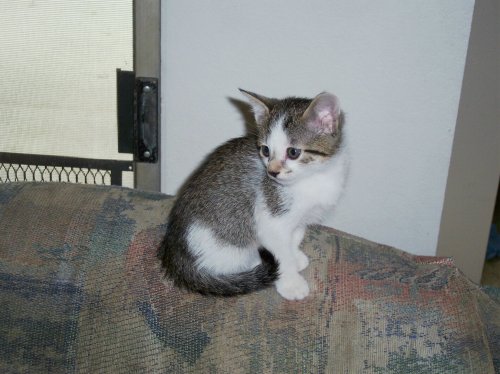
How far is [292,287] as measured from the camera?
1.28 meters

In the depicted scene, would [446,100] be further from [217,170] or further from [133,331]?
[133,331]

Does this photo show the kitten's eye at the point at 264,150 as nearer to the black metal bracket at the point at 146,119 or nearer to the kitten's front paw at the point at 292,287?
the kitten's front paw at the point at 292,287

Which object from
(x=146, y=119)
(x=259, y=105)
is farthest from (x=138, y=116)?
(x=259, y=105)

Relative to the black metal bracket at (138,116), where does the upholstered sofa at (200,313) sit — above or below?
below

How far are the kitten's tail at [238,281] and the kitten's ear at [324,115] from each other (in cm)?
38

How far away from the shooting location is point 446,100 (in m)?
1.72

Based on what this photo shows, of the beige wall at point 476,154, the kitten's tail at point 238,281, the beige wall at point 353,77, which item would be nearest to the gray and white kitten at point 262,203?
the kitten's tail at point 238,281

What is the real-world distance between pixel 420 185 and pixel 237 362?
101 centimetres

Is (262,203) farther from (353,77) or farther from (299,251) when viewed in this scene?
(353,77)

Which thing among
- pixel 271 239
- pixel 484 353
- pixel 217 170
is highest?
pixel 217 170

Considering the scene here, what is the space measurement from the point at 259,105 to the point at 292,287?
530mm

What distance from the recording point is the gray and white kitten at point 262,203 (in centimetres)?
133

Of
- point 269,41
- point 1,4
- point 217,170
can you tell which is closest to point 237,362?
point 217,170

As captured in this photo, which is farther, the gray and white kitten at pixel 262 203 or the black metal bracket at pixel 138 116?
the black metal bracket at pixel 138 116
